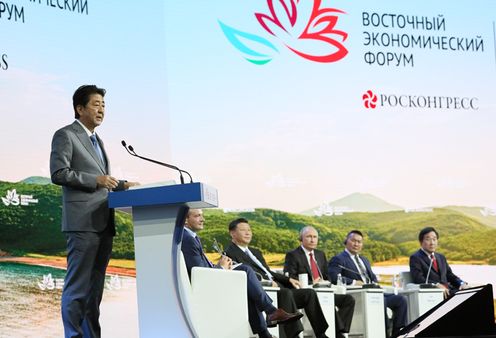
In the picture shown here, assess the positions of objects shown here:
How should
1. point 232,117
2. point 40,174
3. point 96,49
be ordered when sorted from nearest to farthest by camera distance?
point 40,174
point 96,49
point 232,117

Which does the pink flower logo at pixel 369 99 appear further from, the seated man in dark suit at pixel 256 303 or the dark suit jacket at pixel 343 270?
the seated man in dark suit at pixel 256 303

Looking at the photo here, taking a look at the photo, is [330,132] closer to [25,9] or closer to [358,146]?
[358,146]

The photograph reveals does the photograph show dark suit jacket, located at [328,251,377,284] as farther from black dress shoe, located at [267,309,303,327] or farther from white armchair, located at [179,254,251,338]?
white armchair, located at [179,254,251,338]

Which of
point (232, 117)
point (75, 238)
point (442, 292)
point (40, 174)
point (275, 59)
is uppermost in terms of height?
point (275, 59)

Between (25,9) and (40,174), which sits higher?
(25,9)

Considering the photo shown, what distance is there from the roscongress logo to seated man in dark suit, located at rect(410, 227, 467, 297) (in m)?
2.07

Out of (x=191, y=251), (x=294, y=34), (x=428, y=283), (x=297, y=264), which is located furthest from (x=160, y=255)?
(x=294, y=34)

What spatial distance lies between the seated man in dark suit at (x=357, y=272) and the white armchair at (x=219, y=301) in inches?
117

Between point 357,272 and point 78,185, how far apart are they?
4522mm

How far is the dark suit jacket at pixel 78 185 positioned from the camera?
3.93m

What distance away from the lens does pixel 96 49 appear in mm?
7109

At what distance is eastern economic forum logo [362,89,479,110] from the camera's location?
29.6 feet

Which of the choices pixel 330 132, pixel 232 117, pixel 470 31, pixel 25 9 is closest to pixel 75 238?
pixel 25 9

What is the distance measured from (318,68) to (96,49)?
8.54ft
